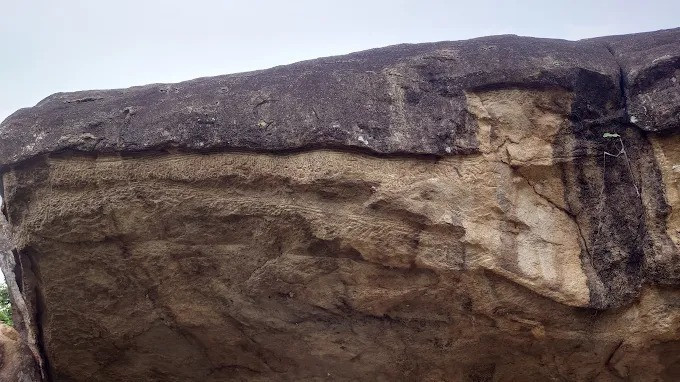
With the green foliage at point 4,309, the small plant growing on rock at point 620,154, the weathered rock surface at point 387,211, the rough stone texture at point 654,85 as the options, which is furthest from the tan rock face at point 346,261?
the green foliage at point 4,309

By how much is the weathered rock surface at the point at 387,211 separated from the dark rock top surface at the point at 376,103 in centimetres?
2

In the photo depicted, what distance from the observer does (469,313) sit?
5180 mm

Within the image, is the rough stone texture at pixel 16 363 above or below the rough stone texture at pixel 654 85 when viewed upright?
below

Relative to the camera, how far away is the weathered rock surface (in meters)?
4.99

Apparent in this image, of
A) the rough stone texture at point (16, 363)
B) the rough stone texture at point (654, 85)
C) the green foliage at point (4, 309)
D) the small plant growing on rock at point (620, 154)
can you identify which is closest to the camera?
the rough stone texture at point (654, 85)

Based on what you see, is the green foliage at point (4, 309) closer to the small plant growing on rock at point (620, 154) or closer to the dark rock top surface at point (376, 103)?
the dark rock top surface at point (376, 103)

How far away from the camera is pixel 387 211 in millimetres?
5012

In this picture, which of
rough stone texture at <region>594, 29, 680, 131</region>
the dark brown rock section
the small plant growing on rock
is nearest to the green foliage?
the dark brown rock section

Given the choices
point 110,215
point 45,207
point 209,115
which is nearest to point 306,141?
point 209,115

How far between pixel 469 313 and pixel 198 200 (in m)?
2.27

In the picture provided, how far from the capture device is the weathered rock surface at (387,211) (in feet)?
16.4

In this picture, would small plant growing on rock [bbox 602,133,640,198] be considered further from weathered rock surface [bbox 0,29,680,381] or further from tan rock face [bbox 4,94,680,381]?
tan rock face [bbox 4,94,680,381]

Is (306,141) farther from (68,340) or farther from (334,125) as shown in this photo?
(68,340)

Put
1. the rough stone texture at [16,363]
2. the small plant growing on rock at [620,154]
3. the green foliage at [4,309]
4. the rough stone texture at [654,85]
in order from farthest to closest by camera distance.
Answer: the green foliage at [4,309] → the rough stone texture at [16,363] → the small plant growing on rock at [620,154] → the rough stone texture at [654,85]
